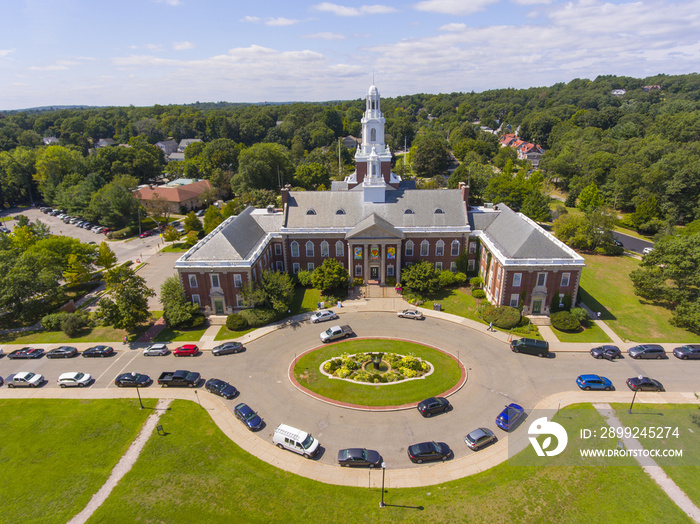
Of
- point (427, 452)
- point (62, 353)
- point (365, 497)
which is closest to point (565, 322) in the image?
point (427, 452)

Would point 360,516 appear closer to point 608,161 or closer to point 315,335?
point 315,335

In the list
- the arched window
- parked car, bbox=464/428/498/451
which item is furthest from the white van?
the arched window

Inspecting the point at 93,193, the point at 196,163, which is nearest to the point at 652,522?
the point at 93,193

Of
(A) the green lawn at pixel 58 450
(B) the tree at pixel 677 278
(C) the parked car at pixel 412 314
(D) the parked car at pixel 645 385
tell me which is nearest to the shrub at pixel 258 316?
(A) the green lawn at pixel 58 450

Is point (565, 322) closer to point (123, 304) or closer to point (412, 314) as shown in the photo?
point (412, 314)

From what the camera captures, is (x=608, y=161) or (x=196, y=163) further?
(x=196, y=163)
